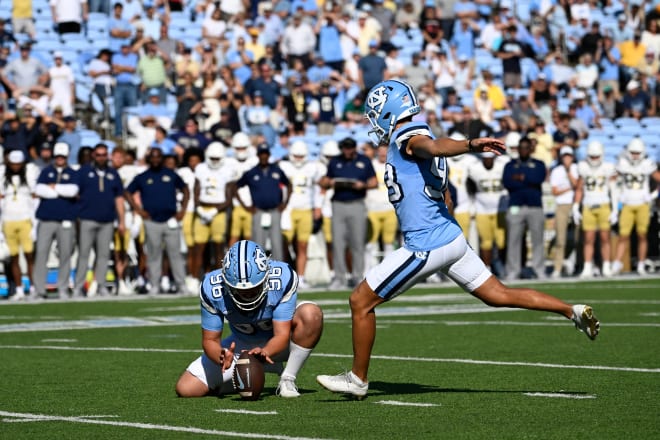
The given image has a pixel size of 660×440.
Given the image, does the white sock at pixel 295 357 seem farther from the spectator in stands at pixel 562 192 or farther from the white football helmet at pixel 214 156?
the spectator in stands at pixel 562 192

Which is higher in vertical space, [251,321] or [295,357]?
[251,321]

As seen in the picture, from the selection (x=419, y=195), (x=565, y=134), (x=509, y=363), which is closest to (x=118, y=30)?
(x=565, y=134)

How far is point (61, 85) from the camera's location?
75.9 feet

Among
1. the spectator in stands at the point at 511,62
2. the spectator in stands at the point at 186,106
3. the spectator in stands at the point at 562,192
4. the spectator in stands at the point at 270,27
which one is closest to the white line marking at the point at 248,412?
the spectator in stands at the point at 562,192

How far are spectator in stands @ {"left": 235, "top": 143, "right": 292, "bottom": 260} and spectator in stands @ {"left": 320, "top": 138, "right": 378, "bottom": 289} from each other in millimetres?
676

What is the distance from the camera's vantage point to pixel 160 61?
79.3 ft

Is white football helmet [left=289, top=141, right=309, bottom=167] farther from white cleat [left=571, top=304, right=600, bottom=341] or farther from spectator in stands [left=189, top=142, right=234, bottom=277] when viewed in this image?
white cleat [left=571, top=304, right=600, bottom=341]

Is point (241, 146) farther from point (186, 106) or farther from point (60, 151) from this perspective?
point (186, 106)

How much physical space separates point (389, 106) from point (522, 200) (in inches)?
511

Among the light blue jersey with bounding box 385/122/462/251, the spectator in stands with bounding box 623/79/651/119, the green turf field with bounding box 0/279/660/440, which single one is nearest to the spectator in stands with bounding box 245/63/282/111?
the spectator in stands with bounding box 623/79/651/119

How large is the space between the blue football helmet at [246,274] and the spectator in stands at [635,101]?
66.3 feet

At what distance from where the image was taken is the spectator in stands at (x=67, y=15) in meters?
24.9

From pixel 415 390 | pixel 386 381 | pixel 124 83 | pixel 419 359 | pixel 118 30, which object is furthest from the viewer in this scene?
pixel 118 30

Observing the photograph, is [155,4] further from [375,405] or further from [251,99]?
[375,405]
